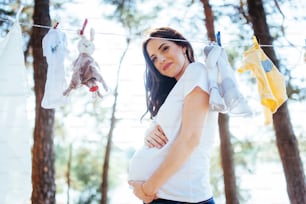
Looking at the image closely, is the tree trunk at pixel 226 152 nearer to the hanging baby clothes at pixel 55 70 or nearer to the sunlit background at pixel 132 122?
the sunlit background at pixel 132 122

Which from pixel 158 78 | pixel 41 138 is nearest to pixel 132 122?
pixel 41 138

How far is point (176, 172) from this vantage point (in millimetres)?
687

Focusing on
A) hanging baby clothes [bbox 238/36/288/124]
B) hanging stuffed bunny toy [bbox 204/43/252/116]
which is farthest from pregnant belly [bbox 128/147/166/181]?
hanging baby clothes [bbox 238/36/288/124]

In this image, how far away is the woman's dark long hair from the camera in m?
0.90

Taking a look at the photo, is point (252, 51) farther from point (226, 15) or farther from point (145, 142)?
point (226, 15)

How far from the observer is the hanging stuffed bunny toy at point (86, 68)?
43.9 inches

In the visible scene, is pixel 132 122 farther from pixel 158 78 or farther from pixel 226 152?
pixel 158 78

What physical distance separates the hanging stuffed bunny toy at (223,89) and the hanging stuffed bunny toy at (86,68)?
40cm

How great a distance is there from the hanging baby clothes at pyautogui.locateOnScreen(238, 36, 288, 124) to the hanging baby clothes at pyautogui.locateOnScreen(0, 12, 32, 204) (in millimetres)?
779

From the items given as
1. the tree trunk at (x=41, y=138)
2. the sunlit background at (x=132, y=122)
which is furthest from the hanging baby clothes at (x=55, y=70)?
the tree trunk at (x=41, y=138)

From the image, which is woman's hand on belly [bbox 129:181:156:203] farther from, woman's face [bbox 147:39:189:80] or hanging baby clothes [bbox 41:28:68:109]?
hanging baby clothes [bbox 41:28:68:109]

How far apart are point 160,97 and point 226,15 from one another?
6.67 feet

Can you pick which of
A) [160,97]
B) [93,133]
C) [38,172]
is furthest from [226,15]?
[93,133]

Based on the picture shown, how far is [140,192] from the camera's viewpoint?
71 centimetres
